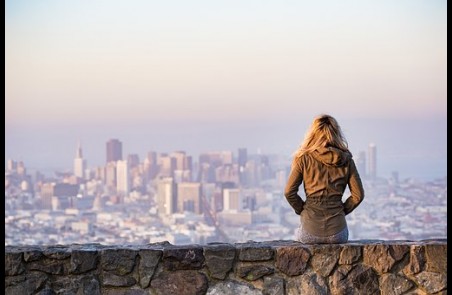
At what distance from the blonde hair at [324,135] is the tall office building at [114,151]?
1154 inches

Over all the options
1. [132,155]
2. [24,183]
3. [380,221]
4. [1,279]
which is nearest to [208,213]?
[380,221]

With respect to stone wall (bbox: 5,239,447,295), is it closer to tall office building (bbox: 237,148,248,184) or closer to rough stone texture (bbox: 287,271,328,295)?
rough stone texture (bbox: 287,271,328,295)

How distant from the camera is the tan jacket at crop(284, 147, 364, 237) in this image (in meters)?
5.77

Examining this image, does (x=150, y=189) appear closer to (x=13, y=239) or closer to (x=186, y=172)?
(x=186, y=172)

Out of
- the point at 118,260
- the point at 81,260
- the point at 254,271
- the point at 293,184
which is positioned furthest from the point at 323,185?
the point at 81,260

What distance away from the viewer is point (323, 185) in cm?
579

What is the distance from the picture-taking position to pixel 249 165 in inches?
1213

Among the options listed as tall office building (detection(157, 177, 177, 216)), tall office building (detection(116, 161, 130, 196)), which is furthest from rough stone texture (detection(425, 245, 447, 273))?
tall office building (detection(116, 161, 130, 196))

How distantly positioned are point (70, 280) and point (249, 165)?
82.7 feet

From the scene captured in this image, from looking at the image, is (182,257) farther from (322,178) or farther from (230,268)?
(322,178)

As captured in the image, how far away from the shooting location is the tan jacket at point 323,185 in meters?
5.77

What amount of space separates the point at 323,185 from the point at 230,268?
750 mm

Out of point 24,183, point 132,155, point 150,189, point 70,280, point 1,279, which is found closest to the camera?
point 1,279

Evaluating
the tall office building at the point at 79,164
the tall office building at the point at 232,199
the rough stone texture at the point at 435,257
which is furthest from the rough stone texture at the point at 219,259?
the tall office building at the point at 79,164
